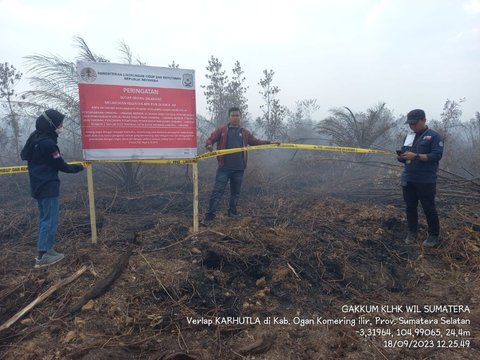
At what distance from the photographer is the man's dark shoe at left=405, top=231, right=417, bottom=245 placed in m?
5.00

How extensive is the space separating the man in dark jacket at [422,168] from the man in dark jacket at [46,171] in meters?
4.80

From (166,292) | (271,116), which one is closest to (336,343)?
(166,292)

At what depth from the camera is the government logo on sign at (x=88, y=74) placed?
14.6 feet

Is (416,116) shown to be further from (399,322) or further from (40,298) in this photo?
(40,298)

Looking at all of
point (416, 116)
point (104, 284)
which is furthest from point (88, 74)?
point (416, 116)

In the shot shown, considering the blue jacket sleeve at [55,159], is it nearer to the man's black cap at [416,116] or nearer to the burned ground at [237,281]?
the burned ground at [237,281]

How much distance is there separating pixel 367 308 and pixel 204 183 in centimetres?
625

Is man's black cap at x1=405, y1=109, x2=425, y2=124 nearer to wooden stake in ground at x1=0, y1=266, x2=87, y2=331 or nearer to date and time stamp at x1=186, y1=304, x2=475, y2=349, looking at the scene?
date and time stamp at x1=186, y1=304, x2=475, y2=349

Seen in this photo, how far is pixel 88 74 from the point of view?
447 centimetres

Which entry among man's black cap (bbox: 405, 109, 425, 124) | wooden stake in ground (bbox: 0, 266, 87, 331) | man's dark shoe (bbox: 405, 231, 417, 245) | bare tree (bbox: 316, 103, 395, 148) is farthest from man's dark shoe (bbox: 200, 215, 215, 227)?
bare tree (bbox: 316, 103, 395, 148)

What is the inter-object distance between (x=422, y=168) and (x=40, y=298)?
5145 millimetres

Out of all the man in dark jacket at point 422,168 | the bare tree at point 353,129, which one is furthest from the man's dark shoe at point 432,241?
the bare tree at point 353,129

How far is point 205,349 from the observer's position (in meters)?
2.95

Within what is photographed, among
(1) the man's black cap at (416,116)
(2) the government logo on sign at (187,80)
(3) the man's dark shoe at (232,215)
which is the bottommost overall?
(3) the man's dark shoe at (232,215)
